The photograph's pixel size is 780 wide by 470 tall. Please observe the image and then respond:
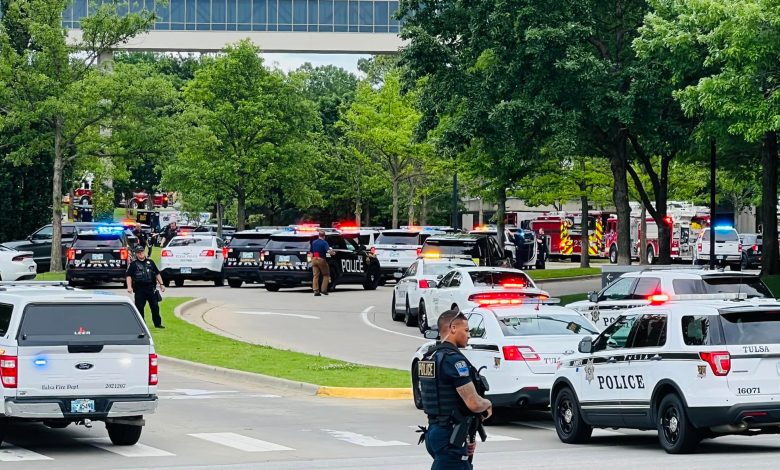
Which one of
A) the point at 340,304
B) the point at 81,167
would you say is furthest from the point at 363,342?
the point at 81,167

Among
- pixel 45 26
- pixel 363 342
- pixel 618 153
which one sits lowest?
pixel 363 342

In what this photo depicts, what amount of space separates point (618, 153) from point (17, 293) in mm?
29753

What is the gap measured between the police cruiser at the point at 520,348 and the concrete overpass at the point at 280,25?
73087 mm

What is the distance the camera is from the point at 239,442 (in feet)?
55.8

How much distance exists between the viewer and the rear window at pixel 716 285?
23.4 meters

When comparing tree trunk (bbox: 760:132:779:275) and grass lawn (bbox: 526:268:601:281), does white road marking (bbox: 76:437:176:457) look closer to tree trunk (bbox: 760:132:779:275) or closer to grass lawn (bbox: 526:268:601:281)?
tree trunk (bbox: 760:132:779:275)

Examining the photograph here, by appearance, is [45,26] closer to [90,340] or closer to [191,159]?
[191,159]

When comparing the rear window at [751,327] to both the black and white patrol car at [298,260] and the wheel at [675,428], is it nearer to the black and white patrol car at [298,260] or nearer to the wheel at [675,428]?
the wheel at [675,428]

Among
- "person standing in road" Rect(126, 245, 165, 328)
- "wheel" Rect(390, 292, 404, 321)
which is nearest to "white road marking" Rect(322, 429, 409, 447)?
"person standing in road" Rect(126, 245, 165, 328)

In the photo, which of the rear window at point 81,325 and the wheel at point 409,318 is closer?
the rear window at point 81,325

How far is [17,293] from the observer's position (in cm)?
1620

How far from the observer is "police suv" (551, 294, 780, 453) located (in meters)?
14.7

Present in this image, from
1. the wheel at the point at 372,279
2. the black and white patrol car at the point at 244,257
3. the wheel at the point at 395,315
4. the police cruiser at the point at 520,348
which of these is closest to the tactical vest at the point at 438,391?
the police cruiser at the point at 520,348

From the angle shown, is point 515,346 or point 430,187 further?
point 430,187
